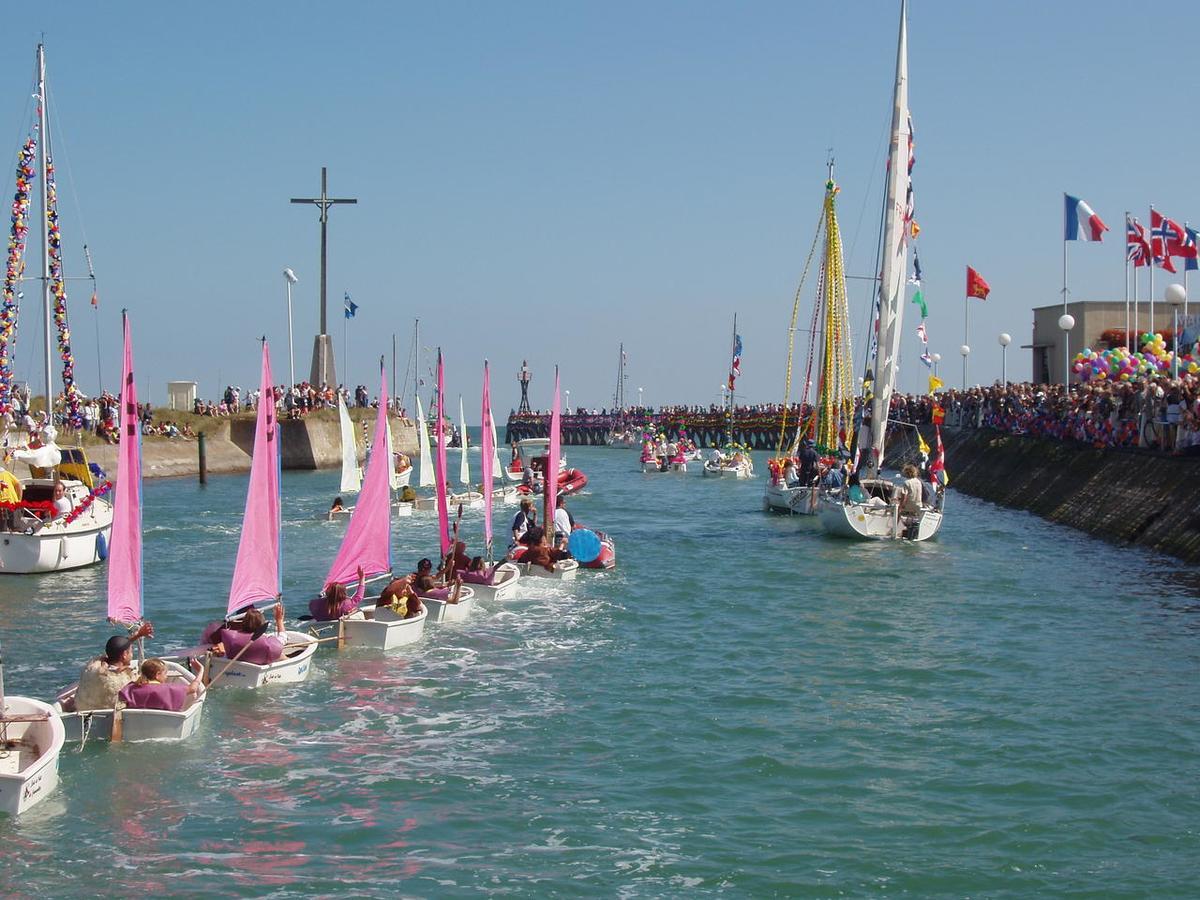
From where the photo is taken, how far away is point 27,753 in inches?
508

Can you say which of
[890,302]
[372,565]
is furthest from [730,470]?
[372,565]

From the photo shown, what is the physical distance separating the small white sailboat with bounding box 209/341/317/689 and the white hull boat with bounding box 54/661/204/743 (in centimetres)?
253

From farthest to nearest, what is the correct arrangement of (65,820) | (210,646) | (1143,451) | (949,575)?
(1143,451)
(949,575)
(210,646)
(65,820)

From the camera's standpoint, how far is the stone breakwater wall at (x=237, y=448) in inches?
2660

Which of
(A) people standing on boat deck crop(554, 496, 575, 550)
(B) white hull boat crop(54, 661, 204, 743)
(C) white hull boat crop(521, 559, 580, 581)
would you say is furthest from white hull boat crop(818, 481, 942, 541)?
(B) white hull boat crop(54, 661, 204, 743)

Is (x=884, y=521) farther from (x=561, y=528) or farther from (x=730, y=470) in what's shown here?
(x=730, y=470)

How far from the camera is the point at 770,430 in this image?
115062 mm

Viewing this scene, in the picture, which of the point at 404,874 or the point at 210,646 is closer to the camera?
the point at 404,874

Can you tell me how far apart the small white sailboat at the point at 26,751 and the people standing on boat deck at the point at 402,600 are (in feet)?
24.5

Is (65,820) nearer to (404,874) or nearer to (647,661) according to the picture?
(404,874)

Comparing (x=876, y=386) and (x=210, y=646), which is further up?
(x=876, y=386)

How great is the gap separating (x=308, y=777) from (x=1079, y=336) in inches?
2622

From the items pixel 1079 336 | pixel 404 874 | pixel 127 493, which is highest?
pixel 1079 336

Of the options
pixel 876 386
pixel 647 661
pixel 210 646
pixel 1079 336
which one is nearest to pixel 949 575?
pixel 876 386
